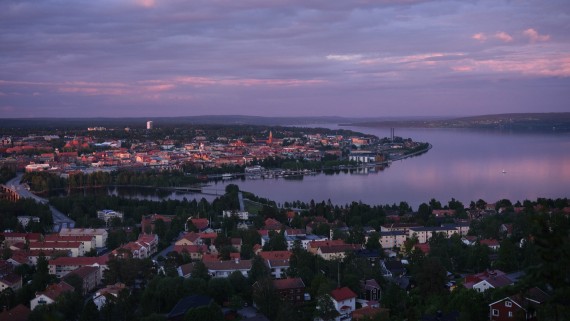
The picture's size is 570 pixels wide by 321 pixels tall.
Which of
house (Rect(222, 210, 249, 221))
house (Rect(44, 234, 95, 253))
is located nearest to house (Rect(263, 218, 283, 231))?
house (Rect(222, 210, 249, 221))

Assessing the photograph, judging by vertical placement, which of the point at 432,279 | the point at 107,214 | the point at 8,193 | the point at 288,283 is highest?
the point at 432,279

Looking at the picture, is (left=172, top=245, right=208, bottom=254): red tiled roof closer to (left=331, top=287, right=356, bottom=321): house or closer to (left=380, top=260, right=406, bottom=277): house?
(left=380, top=260, right=406, bottom=277): house

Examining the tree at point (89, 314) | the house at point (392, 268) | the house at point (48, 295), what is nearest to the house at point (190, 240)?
the house at point (48, 295)

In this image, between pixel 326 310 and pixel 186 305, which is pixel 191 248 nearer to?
pixel 186 305

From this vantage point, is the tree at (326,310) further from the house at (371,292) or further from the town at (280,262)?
the house at (371,292)

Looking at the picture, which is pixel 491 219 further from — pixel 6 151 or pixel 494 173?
pixel 6 151

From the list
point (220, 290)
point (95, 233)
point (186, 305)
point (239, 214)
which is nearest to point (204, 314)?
point (186, 305)

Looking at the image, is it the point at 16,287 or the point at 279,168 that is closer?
the point at 16,287

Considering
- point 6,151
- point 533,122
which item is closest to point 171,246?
point 6,151
